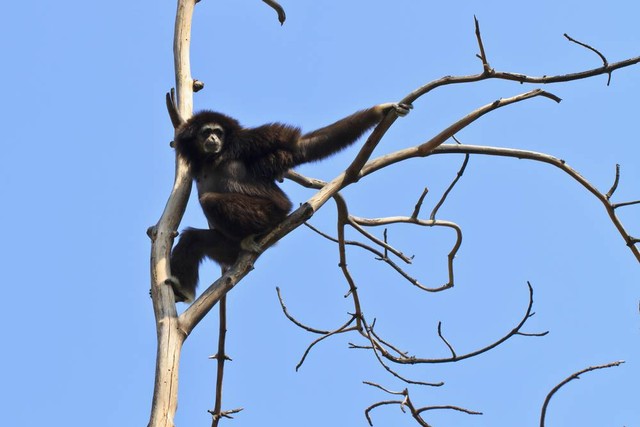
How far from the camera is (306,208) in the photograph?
6.72 metres

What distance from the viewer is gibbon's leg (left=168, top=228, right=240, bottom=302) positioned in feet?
26.7

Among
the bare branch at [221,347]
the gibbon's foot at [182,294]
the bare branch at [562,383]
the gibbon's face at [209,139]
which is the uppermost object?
the gibbon's face at [209,139]

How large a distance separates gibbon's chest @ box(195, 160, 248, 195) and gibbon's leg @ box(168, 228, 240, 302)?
0.43 m

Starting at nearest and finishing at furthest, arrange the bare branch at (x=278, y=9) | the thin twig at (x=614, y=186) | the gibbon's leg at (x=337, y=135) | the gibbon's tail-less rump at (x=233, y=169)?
the thin twig at (x=614, y=186)
the gibbon's leg at (x=337, y=135)
the gibbon's tail-less rump at (x=233, y=169)
the bare branch at (x=278, y=9)

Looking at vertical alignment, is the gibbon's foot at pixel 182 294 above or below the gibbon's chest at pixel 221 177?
below

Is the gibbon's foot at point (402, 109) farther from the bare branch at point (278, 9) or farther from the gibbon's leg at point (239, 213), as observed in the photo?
the bare branch at point (278, 9)

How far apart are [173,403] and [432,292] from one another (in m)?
2.90

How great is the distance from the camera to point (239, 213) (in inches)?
300

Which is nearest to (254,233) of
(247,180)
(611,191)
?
(247,180)

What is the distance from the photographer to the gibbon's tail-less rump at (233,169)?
7832 mm

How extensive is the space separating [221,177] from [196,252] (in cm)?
78

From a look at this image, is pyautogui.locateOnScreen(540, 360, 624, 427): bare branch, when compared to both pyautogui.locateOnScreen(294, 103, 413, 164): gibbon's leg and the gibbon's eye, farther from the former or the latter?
the gibbon's eye

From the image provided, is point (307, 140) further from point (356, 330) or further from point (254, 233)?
point (356, 330)

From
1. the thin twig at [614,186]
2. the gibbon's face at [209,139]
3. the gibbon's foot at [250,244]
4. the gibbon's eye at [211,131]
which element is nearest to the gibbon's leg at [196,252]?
the gibbon's foot at [250,244]
